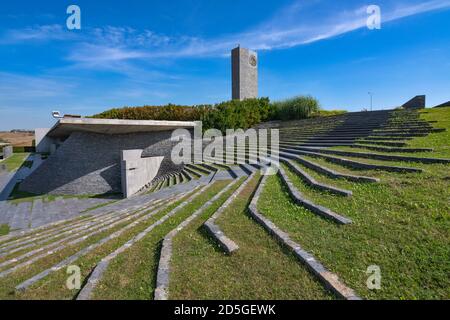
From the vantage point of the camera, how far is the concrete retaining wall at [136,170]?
46.7ft

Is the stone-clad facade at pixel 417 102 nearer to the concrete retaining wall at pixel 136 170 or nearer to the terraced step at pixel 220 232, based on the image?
the concrete retaining wall at pixel 136 170

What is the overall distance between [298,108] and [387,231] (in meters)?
21.8

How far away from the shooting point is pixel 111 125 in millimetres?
13992

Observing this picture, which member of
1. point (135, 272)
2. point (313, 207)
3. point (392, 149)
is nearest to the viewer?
point (135, 272)

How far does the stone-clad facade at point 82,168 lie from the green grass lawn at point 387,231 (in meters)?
12.1

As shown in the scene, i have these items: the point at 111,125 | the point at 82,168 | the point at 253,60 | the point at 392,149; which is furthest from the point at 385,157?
the point at 253,60

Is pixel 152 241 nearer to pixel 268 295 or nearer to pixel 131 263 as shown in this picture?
pixel 131 263

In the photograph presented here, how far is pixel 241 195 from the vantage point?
666 centimetres

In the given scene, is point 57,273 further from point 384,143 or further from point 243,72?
point 243,72

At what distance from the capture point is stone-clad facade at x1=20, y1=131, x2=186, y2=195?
15.1 metres

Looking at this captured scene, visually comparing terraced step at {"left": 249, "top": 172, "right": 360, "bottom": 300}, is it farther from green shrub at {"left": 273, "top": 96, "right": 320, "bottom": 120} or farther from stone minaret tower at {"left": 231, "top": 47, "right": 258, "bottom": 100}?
stone minaret tower at {"left": 231, "top": 47, "right": 258, "bottom": 100}

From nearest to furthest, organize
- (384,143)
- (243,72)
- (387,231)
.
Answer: (387,231), (384,143), (243,72)

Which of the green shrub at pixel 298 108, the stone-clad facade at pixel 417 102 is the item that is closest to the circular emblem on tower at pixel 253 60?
the green shrub at pixel 298 108
